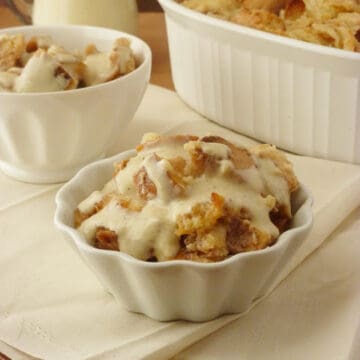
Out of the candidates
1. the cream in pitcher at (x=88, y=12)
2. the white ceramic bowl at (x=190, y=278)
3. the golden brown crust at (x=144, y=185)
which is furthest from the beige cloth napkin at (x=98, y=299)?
the cream in pitcher at (x=88, y=12)

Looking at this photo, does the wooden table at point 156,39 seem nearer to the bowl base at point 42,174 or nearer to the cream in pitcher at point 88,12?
the cream in pitcher at point 88,12

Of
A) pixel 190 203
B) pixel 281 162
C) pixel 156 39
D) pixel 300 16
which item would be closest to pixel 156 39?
pixel 156 39

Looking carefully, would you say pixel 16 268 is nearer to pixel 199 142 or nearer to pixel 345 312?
pixel 199 142

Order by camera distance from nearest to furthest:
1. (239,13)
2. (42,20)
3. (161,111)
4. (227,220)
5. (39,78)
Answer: (227,220) < (39,78) < (239,13) < (161,111) < (42,20)

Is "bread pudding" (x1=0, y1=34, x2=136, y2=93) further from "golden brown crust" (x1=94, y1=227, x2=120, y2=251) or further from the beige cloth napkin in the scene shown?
"golden brown crust" (x1=94, y1=227, x2=120, y2=251)

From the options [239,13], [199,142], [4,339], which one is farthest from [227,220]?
[239,13]

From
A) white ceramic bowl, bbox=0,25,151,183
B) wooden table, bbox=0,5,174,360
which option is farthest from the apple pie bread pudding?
wooden table, bbox=0,5,174,360
